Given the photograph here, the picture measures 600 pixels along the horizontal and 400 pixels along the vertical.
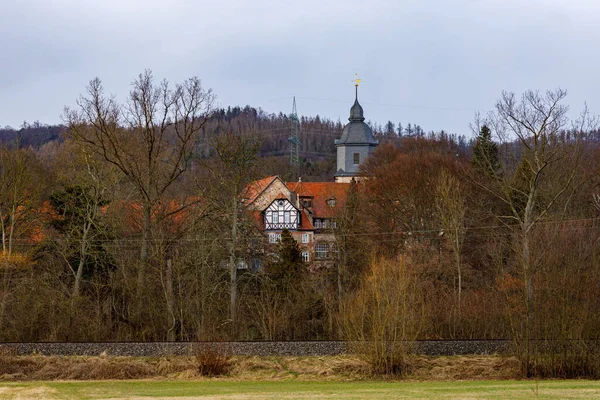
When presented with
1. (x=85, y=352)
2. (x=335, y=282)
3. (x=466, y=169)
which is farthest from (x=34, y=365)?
(x=466, y=169)

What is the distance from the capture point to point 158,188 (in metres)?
41.8

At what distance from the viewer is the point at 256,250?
4734 centimetres

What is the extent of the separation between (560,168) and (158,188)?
23.0m

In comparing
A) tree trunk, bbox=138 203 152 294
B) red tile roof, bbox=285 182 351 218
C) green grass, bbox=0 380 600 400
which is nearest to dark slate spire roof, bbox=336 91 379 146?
red tile roof, bbox=285 182 351 218

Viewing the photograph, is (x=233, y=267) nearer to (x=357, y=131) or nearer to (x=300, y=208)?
(x=300, y=208)

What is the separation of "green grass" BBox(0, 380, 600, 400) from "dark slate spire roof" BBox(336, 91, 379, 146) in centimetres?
7408

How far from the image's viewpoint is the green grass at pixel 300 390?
18672 mm

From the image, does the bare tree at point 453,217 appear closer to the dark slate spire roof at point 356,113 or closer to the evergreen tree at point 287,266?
the evergreen tree at point 287,266

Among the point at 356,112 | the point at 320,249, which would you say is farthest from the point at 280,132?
the point at 320,249

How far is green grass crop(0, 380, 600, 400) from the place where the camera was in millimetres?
18672

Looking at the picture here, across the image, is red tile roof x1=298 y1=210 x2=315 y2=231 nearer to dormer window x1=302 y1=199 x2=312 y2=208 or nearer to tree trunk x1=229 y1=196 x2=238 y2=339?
dormer window x1=302 y1=199 x2=312 y2=208

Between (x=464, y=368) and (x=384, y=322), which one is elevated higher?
(x=384, y=322)

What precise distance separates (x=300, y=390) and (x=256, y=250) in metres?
26.9

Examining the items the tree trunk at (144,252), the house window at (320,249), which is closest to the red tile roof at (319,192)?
the house window at (320,249)
